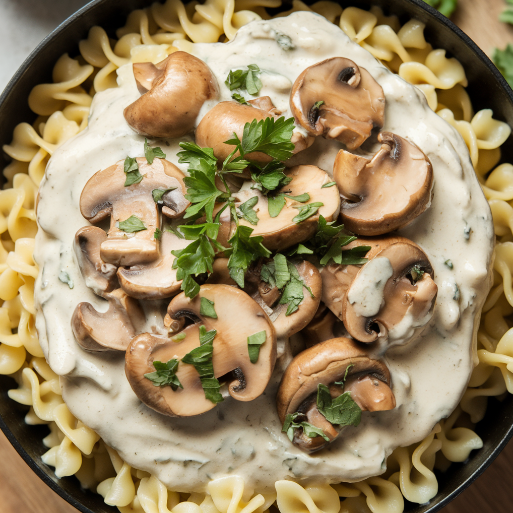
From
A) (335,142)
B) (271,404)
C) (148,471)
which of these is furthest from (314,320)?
(148,471)

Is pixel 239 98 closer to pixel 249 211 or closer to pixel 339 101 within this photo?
pixel 339 101

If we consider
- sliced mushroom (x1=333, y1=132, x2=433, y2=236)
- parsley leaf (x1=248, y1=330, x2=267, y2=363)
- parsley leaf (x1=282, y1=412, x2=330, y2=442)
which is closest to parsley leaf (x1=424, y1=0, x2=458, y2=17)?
sliced mushroom (x1=333, y1=132, x2=433, y2=236)

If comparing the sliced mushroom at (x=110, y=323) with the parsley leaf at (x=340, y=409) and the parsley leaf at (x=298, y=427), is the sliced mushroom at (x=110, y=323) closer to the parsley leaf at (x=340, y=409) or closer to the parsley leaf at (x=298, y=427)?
the parsley leaf at (x=298, y=427)

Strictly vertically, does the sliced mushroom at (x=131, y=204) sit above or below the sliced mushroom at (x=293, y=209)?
below

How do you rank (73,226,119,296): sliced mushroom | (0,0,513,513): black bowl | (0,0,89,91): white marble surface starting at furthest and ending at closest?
(0,0,89,91): white marble surface → (0,0,513,513): black bowl → (73,226,119,296): sliced mushroom

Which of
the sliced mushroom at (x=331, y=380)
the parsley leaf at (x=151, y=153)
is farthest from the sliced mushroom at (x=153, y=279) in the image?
the sliced mushroom at (x=331, y=380)

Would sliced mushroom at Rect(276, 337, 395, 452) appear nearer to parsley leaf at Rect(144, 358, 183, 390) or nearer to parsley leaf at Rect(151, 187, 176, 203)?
parsley leaf at Rect(144, 358, 183, 390)

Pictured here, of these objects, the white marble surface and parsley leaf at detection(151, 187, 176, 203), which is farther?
the white marble surface

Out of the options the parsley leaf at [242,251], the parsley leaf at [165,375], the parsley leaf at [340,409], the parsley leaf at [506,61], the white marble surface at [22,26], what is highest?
the parsley leaf at [506,61]
